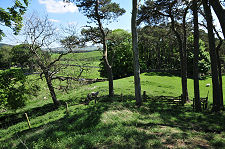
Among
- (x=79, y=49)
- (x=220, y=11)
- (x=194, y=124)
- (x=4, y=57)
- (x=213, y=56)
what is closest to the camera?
(x=220, y=11)

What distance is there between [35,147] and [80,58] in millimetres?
12620

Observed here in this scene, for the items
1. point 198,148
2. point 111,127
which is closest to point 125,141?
point 111,127

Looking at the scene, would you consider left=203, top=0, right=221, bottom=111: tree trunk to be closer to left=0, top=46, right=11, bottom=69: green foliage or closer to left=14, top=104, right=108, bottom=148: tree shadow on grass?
left=14, top=104, right=108, bottom=148: tree shadow on grass

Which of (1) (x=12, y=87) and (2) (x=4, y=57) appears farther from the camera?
(2) (x=4, y=57)

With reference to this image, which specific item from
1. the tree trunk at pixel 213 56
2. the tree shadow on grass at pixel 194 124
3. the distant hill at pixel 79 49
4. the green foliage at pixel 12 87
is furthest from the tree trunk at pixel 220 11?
the green foliage at pixel 12 87

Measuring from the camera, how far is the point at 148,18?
1415cm

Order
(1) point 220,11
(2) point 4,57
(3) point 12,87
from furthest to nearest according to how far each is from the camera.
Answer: (2) point 4,57
(3) point 12,87
(1) point 220,11

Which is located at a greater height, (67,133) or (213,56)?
(213,56)

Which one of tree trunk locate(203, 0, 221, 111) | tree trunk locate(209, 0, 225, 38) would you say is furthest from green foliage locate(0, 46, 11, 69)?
tree trunk locate(209, 0, 225, 38)

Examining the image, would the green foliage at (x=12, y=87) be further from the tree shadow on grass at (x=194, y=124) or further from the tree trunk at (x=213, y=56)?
the tree trunk at (x=213, y=56)

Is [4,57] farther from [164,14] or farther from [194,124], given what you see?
[194,124]

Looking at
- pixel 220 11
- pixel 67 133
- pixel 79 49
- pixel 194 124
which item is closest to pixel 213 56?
pixel 194 124

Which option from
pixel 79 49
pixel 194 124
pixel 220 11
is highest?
pixel 79 49

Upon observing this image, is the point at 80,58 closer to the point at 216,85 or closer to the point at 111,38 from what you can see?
the point at 111,38
